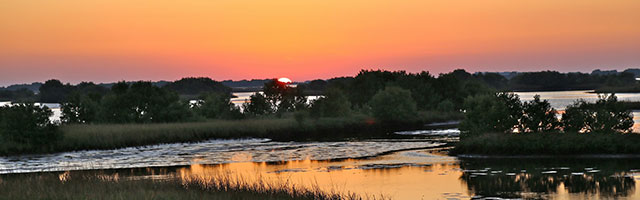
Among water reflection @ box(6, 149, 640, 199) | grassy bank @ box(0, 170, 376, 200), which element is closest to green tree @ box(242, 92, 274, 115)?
water reflection @ box(6, 149, 640, 199)

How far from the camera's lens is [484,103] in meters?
60.8

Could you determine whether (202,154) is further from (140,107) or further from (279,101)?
(279,101)

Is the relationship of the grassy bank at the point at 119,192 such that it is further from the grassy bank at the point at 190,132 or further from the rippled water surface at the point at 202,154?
the grassy bank at the point at 190,132

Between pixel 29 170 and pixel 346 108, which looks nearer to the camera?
pixel 29 170

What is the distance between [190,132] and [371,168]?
118ft

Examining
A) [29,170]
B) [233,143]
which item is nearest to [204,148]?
[233,143]

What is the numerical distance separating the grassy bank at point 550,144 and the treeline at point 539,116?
7.27ft

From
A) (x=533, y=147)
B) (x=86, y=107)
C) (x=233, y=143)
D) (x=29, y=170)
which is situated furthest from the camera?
(x=86, y=107)

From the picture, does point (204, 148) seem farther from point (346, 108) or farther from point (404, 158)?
point (346, 108)

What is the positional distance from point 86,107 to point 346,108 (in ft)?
144

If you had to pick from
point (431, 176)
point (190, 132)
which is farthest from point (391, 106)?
point (431, 176)

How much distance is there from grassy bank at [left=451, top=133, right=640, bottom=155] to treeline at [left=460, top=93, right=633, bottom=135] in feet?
7.27

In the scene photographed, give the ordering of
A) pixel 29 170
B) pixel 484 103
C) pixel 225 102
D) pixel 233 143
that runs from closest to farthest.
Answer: pixel 29 170 → pixel 484 103 → pixel 233 143 → pixel 225 102

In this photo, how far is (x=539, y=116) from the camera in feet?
192
